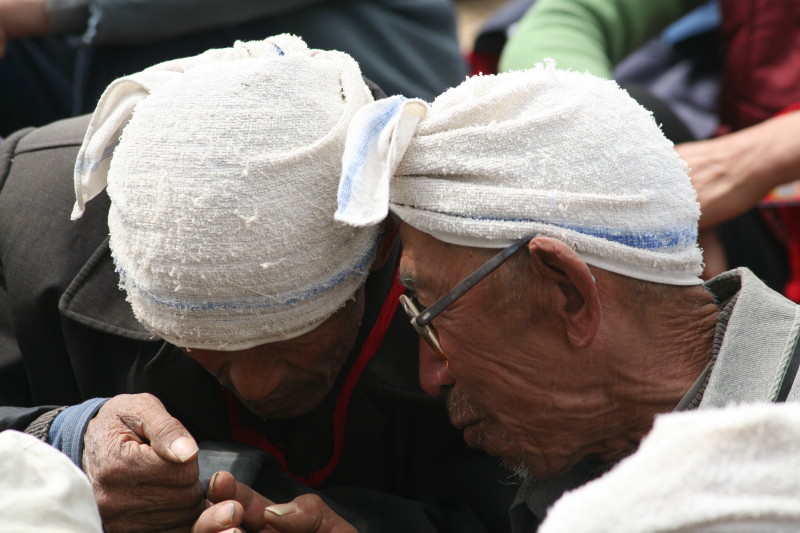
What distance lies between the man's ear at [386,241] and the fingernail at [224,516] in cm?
57

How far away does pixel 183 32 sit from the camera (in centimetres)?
315

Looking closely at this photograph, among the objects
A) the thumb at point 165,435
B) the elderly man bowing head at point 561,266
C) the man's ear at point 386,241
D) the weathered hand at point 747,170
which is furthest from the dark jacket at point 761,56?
the thumb at point 165,435

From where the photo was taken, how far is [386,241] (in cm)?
197

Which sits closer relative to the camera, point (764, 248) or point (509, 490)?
point (509, 490)

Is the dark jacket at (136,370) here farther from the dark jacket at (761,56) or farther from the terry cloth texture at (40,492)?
the dark jacket at (761,56)

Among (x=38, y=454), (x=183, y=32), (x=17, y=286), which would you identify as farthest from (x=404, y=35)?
(x=38, y=454)

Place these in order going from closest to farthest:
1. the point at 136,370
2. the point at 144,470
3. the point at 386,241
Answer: the point at 144,470 < the point at 386,241 < the point at 136,370

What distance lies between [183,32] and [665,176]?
79.8 inches

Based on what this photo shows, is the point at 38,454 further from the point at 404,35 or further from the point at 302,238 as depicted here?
the point at 404,35

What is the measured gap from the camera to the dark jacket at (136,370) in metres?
2.16

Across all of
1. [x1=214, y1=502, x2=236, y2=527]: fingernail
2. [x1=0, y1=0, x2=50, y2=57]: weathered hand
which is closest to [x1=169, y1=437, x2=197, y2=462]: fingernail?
[x1=214, y1=502, x2=236, y2=527]: fingernail

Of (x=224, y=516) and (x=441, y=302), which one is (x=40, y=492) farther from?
(x=441, y=302)

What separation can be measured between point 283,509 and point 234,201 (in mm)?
580

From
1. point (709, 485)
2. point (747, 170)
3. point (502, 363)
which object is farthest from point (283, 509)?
point (747, 170)
